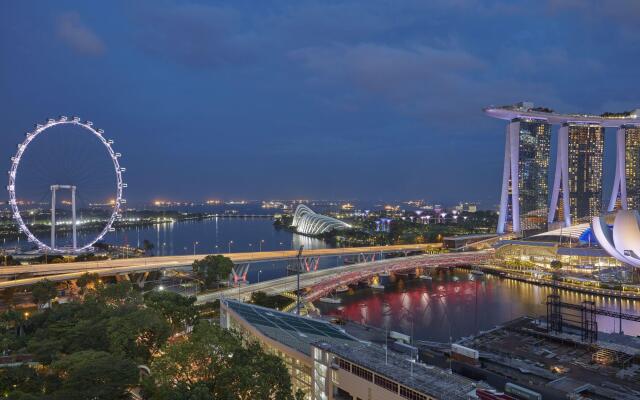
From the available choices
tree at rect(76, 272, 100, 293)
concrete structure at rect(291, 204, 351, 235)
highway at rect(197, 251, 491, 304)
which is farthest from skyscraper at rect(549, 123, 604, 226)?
tree at rect(76, 272, 100, 293)

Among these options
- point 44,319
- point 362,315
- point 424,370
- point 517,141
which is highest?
point 517,141

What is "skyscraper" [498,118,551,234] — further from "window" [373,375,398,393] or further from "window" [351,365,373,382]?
"window" [373,375,398,393]

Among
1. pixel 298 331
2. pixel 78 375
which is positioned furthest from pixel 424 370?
pixel 78 375

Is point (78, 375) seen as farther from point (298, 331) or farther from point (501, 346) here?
point (501, 346)

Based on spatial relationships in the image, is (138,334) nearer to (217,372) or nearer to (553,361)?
(217,372)

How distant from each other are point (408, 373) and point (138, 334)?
911 cm

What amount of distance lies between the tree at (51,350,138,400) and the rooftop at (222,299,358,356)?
381 centimetres

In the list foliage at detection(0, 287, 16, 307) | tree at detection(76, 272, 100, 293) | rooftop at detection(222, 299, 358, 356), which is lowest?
foliage at detection(0, 287, 16, 307)

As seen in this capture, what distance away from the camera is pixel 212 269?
98.7 ft

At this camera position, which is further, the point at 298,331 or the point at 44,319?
the point at 44,319

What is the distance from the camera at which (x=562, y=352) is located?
60.0ft

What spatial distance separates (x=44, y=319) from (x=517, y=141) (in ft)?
183

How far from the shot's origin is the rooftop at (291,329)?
12812mm

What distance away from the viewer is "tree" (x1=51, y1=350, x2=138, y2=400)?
36.4 ft
